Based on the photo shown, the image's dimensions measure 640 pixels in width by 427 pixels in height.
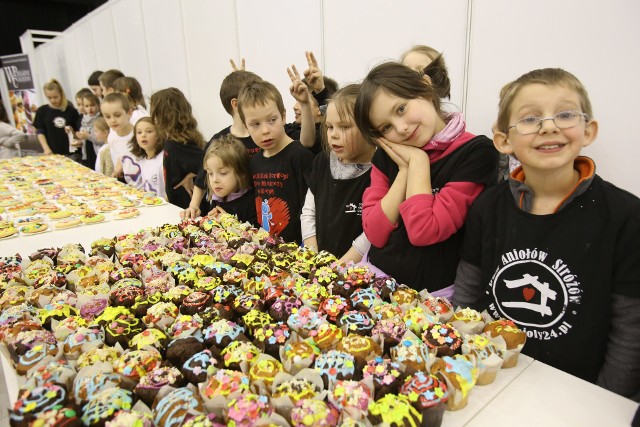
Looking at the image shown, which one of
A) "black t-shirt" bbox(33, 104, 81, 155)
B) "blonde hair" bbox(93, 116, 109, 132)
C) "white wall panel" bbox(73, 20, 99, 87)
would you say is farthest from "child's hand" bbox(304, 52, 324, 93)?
"white wall panel" bbox(73, 20, 99, 87)

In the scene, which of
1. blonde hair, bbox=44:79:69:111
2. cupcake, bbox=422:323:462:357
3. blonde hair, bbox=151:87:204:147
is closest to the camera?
cupcake, bbox=422:323:462:357

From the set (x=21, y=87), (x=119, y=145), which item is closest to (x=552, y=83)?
(x=119, y=145)

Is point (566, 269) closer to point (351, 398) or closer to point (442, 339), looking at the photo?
point (442, 339)

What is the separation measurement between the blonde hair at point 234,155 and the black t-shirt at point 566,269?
160 centimetres

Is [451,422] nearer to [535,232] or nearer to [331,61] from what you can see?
[535,232]

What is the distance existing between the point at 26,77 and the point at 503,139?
12.4m

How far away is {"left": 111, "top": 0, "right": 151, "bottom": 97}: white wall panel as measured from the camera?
685 centimetres

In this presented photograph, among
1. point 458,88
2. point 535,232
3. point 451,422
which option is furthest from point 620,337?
point 458,88

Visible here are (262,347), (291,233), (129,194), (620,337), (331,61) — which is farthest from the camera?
→ (331,61)

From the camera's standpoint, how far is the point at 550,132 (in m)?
1.10

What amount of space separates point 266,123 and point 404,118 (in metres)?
1.02

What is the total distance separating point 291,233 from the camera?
2.44 meters

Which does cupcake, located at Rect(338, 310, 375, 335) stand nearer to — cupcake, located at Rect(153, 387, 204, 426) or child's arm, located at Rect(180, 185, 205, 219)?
cupcake, located at Rect(153, 387, 204, 426)

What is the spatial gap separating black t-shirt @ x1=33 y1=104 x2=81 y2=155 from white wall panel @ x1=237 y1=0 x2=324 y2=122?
12.7ft
